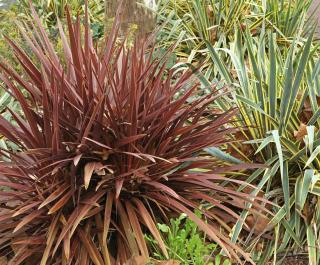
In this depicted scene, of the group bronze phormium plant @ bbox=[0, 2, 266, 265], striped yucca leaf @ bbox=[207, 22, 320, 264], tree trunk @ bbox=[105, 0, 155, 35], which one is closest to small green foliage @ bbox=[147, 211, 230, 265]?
bronze phormium plant @ bbox=[0, 2, 266, 265]

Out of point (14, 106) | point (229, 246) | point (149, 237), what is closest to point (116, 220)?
point (149, 237)

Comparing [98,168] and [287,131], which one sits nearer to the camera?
[98,168]

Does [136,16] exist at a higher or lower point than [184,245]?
higher

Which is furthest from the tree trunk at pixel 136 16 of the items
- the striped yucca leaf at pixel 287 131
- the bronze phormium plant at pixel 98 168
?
the bronze phormium plant at pixel 98 168

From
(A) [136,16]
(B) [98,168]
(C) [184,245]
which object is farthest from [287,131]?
(A) [136,16]

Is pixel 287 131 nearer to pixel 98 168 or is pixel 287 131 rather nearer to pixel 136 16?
pixel 98 168

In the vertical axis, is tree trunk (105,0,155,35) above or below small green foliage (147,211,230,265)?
above

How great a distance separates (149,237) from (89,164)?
48 cm

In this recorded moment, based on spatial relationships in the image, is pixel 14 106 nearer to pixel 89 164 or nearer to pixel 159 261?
pixel 89 164

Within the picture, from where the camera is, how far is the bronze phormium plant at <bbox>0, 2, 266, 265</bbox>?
2615 millimetres

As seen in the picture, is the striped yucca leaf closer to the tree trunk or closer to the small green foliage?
the small green foliage

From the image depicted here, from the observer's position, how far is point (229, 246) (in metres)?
2.75

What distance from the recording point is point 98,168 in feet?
8.54

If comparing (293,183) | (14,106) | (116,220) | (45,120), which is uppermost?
(45,120)
